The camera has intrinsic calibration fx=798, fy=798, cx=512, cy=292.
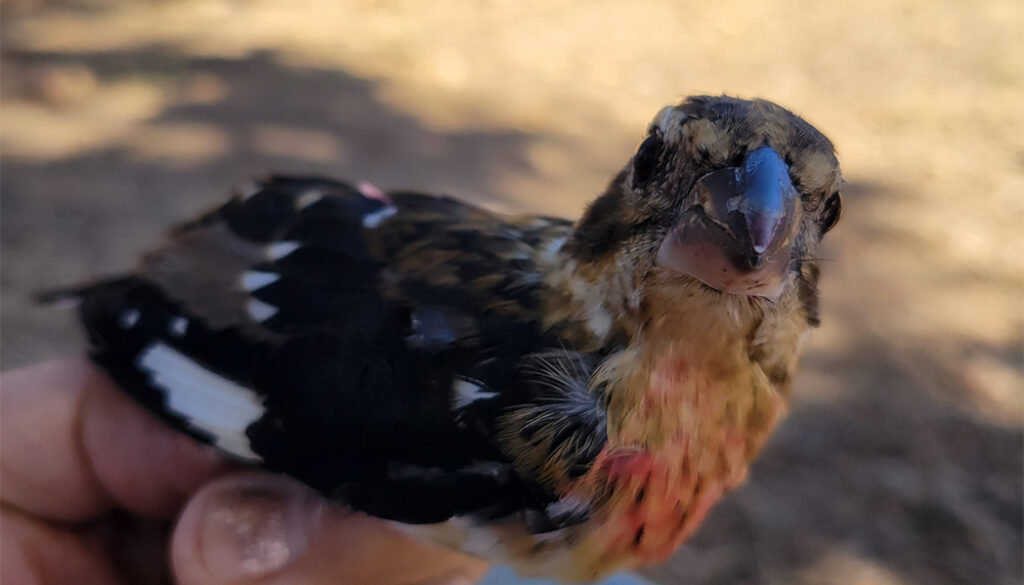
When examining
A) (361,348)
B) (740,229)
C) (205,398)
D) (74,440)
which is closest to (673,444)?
(740,229)

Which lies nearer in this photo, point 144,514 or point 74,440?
point 74,440

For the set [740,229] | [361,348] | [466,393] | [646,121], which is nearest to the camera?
[740,229]

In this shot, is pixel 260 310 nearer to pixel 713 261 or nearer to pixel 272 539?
pixel 272 539

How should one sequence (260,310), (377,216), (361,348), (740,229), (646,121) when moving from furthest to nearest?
(646,121)
(377,216)
(260,310)
(361,348)
(740,229)

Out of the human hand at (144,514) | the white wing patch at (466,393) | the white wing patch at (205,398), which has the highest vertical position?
the white wing patch at (466,393)

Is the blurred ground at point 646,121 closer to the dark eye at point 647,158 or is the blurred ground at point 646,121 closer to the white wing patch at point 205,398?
the white wing patch at point 205,398

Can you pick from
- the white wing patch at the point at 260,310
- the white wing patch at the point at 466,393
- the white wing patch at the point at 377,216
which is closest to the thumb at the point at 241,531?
the white wing patch at the point at 260,310

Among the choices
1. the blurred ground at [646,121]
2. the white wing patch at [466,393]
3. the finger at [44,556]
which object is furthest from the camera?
the blurred ground at [646,121]

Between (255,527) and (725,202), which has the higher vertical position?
(725,202)
